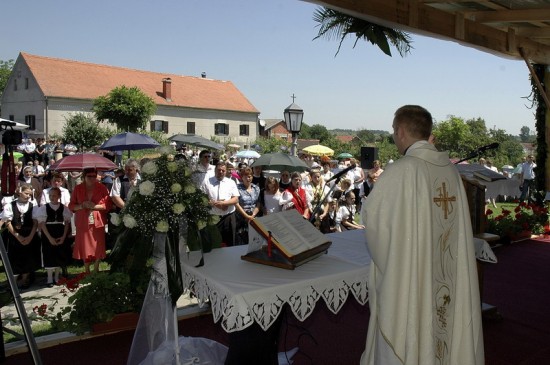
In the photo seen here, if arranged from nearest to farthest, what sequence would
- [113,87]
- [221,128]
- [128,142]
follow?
[128,142], [113,87], [221,128]

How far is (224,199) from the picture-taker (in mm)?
7633

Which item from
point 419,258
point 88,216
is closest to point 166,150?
point 419,258

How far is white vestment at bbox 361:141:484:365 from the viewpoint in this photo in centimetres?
288

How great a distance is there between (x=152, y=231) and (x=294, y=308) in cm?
101

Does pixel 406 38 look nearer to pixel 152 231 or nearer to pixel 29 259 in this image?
pixel 152 231

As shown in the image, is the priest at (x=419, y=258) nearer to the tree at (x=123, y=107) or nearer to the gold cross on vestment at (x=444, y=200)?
the gold cross on vestment at (x=444, y=200)

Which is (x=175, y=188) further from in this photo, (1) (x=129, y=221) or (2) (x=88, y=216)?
(2) (x=88, y=216)

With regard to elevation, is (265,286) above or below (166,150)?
below

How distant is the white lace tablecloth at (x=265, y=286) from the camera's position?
270cm

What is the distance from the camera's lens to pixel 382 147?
3225cm

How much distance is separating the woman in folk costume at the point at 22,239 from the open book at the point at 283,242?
4.90 metres

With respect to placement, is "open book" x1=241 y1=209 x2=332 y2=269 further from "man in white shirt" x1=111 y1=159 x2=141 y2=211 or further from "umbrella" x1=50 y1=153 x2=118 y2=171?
"umbrella" x1=50 y1=153 x2=118 y2=171

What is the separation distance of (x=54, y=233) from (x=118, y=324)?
3010 millimetres

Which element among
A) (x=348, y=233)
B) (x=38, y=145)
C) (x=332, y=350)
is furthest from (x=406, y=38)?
(x=38, y=145)
